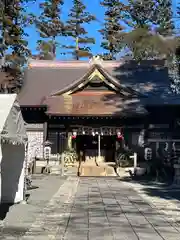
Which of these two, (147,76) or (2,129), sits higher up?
(147,76)

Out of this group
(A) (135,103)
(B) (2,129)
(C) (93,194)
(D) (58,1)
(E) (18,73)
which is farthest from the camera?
(D) (58,1)

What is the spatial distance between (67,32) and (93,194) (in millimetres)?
36491

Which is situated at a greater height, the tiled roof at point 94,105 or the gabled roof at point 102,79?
the gabled roof at point 102,79

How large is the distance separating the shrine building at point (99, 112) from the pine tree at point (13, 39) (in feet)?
29.4

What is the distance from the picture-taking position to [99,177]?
838 inches

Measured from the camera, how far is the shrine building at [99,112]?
78.8ft

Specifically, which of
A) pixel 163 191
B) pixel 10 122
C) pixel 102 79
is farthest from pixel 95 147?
pixel 10 122

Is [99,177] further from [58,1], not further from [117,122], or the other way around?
[58,1]

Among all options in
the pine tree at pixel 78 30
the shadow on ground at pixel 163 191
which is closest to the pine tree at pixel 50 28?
→ the pine tree at pixel 78 30

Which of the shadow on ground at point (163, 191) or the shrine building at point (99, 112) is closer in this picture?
the shadow on ground at point (163, 191)

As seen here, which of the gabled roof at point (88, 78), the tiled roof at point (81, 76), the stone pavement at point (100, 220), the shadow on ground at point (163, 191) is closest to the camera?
the stone pavement at point (100, 220)

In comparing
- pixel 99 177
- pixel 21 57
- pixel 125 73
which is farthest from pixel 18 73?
pixel 99 177

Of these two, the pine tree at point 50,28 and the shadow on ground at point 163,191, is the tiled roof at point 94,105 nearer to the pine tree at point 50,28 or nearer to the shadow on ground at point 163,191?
the shadow on ground at point 163,191

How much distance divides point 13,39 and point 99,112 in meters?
16.7
